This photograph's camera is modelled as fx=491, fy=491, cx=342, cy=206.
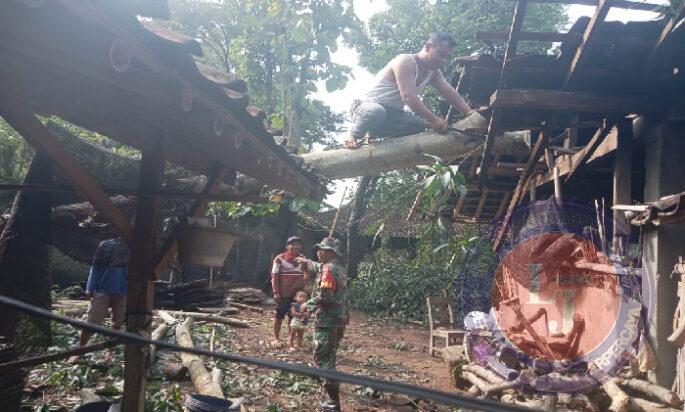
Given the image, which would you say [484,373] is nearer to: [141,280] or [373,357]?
[373,357]

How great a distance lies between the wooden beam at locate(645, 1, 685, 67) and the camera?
14.6 ft

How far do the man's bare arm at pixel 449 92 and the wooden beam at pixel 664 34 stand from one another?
208 centimetres

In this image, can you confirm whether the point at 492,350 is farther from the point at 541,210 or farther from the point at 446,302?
the point at 446,302

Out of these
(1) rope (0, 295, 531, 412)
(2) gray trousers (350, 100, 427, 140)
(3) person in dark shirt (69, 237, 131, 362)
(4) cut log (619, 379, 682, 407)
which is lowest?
(4) cut log (619, 379, 682, 407)

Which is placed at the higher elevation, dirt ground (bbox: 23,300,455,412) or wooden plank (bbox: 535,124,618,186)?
wooden plank (bbox: 535,124,618,186)

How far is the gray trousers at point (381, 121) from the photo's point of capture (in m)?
6.31

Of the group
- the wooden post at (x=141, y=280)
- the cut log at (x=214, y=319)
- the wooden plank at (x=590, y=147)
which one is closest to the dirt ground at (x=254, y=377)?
the cut log at (x=214, y=319)

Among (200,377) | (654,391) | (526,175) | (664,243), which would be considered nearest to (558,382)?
(654,391)

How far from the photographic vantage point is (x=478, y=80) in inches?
245

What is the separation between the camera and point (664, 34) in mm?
4777

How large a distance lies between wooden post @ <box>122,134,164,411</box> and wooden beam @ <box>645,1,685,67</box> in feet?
15.3

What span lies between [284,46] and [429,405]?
19.3 feet

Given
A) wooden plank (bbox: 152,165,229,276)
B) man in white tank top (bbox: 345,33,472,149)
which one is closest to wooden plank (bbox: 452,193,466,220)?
man in white tank top (bbox: 345,33,472,149)

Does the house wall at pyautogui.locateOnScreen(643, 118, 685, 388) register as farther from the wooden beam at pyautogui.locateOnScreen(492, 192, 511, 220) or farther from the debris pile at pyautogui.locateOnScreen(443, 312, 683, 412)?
the wooden beam at pyautogui.locateOnScreen(492, 192, 511, 220)
